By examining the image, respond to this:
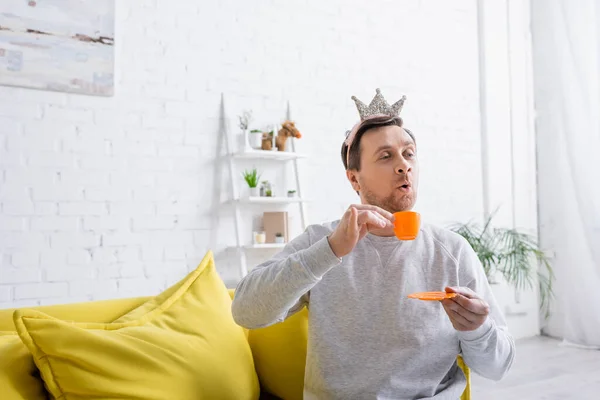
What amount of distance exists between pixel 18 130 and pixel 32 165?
7.4 inches

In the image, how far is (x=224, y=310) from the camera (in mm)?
1465

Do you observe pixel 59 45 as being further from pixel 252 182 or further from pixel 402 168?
pixel 402 168

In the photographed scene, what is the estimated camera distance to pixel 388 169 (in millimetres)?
1404

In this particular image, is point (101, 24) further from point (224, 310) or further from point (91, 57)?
point (224, 310)

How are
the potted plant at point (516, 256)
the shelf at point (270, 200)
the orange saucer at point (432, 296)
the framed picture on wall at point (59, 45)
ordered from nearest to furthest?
1. the orange saucer at point (432, 296)
2. the framed picture on wall at point (59, 45)
3. the shelf at point (270, 200)
4. the potted plant at point (516, 256)

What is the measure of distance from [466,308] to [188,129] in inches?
91.2

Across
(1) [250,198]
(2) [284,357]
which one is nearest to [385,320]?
(2) [284,357]

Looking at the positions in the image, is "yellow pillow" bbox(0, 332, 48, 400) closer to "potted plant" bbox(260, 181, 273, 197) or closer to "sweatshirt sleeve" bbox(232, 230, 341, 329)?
"sweatshirt sleeve" bbox(232, 230, 341, 329)

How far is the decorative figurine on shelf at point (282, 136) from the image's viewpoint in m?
3.25

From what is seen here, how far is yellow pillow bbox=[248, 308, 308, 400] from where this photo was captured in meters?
1.50

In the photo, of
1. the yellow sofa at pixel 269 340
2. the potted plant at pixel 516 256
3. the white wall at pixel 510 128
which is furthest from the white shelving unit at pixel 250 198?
the white wall at pixel 510 128

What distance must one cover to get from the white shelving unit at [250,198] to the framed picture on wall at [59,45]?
79 cm

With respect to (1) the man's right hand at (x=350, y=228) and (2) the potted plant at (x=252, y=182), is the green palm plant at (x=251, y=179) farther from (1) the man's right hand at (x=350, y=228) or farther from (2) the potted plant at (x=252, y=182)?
(1) the man's right hand at (x=350, y=228)

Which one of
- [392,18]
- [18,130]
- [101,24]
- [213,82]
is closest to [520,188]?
[392,18]
